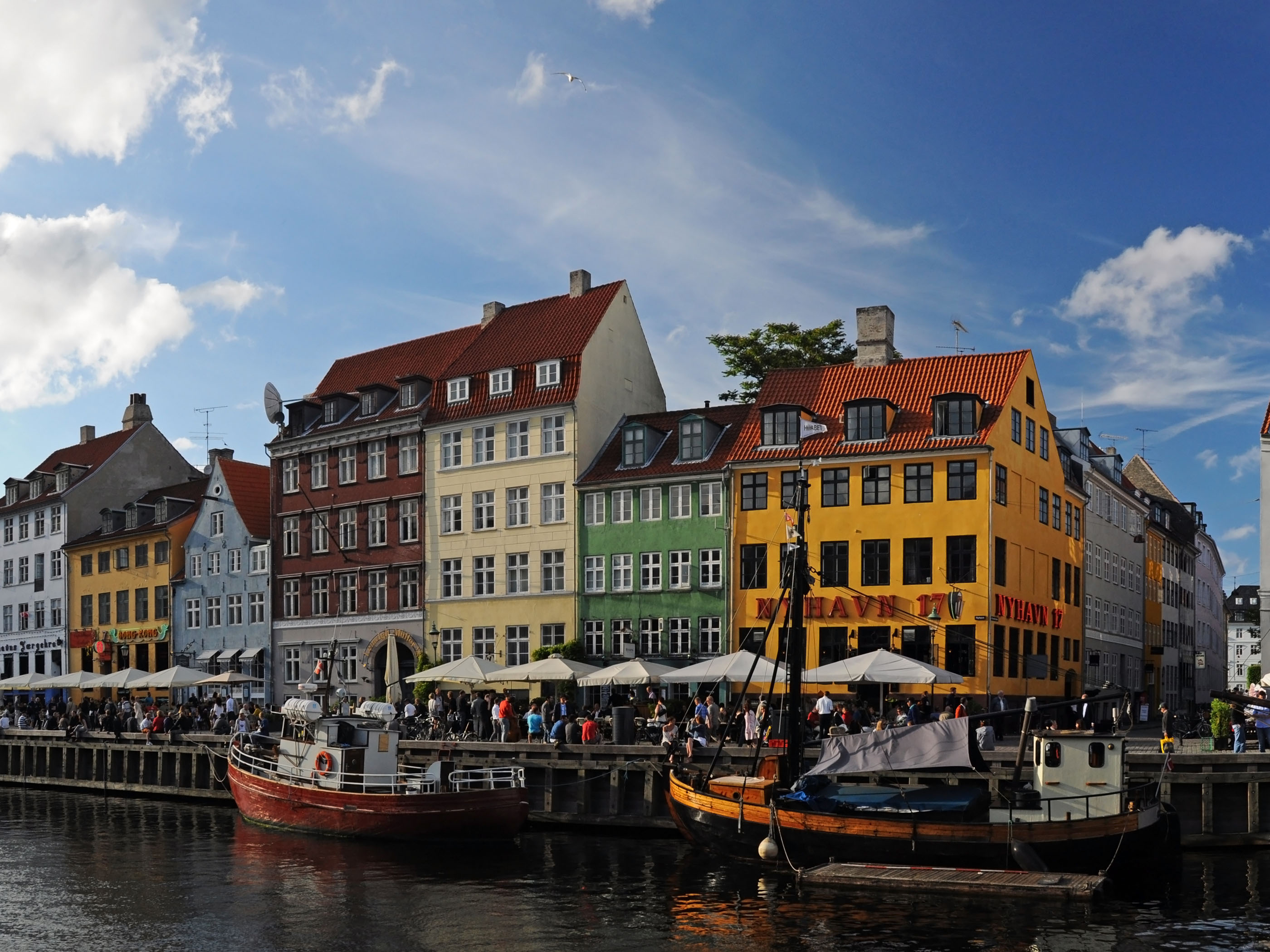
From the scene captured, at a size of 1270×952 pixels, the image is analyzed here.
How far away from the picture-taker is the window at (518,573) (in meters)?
60.4

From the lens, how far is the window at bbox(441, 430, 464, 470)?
6316 cm

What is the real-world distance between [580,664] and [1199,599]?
7161 centimetres

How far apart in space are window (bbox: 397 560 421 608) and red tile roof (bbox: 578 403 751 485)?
9.80m

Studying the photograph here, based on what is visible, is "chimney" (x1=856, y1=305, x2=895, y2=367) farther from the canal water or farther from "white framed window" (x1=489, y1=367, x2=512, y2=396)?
the canal water

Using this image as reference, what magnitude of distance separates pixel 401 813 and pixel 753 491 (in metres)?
22.9

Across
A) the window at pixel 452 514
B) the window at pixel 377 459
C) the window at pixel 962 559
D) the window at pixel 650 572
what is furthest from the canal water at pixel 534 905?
the window at pixel 377 459

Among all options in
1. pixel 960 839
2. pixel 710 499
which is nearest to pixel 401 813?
pixel 960 839

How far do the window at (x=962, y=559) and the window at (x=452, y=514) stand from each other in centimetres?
2184

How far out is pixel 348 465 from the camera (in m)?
67.1

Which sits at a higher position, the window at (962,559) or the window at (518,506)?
the window at (518,506)

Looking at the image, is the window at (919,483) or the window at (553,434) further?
the window at (553,434)

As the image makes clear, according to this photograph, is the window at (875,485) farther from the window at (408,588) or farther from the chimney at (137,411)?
the chimney at (137,411)

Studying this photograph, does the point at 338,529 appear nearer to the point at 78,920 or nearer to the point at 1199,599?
the point at 78,920

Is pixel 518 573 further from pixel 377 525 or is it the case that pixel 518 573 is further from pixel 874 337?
pixel 874 337
